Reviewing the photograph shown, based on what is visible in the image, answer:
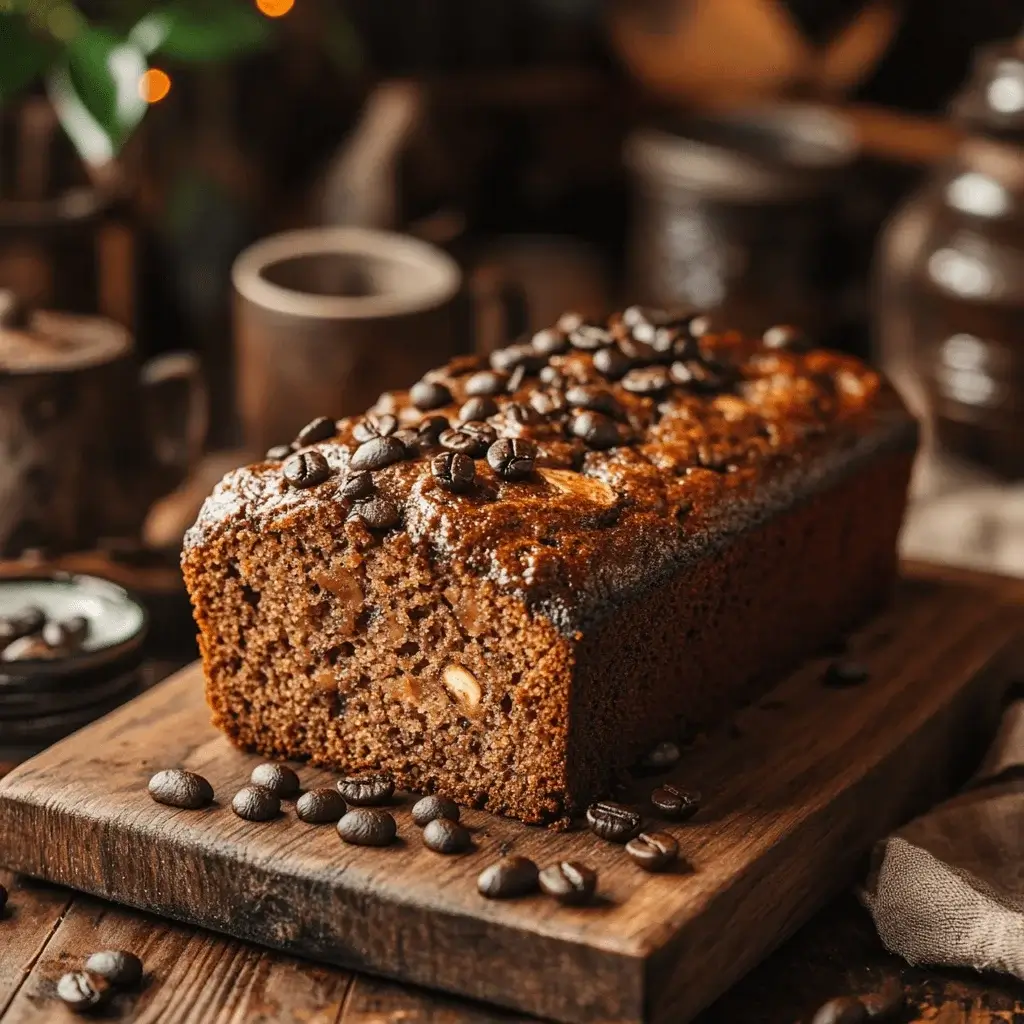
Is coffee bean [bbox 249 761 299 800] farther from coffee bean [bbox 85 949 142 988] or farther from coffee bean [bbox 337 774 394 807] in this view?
coffee bean [bbox 85 949 142 988]

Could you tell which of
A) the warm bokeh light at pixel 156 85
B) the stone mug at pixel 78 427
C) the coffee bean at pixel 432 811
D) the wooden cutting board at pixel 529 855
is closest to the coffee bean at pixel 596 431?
the wooden cutting board at pixel 529 855

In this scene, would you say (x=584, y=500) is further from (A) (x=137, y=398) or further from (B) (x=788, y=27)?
(B) (x=788, y=27)

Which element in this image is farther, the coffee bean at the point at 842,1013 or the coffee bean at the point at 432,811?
the coffee bean at the point at 432,811

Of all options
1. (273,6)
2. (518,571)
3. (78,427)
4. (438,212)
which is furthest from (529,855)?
(438,212)

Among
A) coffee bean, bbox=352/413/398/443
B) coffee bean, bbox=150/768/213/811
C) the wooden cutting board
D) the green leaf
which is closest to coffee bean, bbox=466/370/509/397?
coffee bean, bbox=352/413/398/443

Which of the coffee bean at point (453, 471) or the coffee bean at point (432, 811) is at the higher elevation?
the coffee bean at point (453, 471)

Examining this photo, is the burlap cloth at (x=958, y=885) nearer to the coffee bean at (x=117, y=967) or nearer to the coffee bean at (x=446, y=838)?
the coffee bean at (x=446, y=838)
